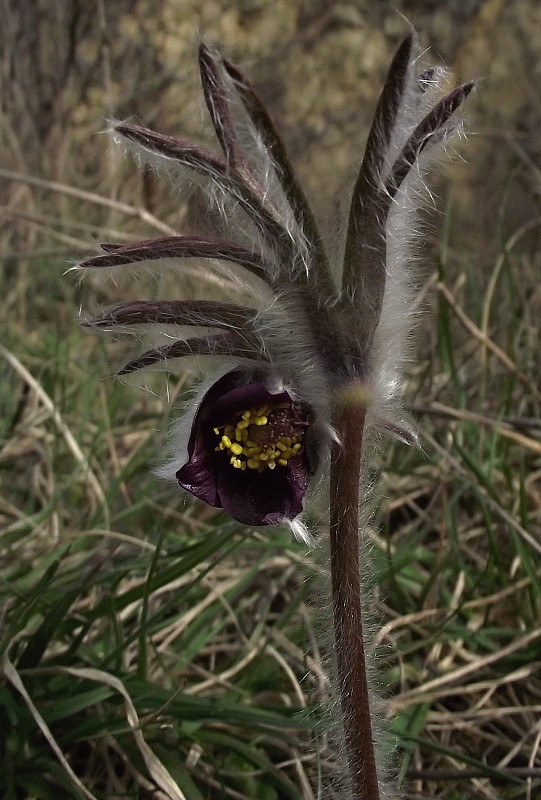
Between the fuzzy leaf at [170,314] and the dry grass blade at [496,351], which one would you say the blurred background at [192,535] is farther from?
the fuzzy leaf at [170,314]

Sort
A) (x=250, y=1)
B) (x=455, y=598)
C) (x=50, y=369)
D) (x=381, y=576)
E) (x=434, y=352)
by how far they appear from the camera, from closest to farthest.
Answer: (x=381, y=576) → (x=455, y=598) → (x=434, y=352) → (x=50, y=369) → (x=250, y=1)

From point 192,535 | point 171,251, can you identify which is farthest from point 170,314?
point 192,535

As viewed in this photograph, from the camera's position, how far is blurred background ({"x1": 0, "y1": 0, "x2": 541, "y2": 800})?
1080 mm

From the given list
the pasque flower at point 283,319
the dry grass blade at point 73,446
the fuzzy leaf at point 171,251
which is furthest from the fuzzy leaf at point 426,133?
the dry grass blade at point 73,446

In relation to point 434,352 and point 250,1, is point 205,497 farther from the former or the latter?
point 250,1

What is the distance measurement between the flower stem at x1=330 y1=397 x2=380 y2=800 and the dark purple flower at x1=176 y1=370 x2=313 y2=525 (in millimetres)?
35

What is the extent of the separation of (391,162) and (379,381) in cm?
19


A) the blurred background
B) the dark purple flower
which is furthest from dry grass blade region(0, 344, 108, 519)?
the dark purple flower

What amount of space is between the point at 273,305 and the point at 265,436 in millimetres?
116

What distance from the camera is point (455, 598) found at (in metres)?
1.37

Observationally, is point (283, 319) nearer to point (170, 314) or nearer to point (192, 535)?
point (170, 314)

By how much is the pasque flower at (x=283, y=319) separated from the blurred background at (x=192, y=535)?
76mm

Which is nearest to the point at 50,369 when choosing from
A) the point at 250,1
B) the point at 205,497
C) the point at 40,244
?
the point at 40,244

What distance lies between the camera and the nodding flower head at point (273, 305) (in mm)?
744
